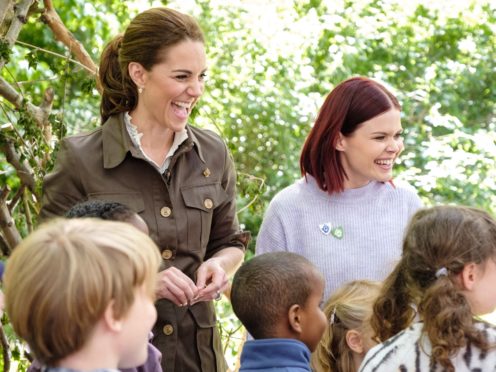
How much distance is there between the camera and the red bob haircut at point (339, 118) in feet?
12.4

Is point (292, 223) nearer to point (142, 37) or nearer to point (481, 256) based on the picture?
point (142, 37)

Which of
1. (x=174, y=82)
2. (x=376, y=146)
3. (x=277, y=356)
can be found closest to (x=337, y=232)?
(x=376, y=146)

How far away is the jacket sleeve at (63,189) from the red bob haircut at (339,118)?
3.05 feet

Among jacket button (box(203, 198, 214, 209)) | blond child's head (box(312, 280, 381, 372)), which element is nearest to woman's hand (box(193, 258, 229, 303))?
jacket button (box(203, 198, 214, 209))

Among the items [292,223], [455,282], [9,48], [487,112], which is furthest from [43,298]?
[487,112]

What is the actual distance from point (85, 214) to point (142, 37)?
0.74 meters

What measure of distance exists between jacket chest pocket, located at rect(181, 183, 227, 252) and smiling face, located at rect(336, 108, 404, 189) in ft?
1.89

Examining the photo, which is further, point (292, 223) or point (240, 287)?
point (292, 223)

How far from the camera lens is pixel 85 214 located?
2.91 meters

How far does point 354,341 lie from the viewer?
134 inches

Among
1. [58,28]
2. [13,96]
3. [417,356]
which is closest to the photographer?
[417,356]

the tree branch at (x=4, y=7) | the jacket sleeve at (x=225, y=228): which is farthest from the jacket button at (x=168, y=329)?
the tree branch at (x=4, y=7)

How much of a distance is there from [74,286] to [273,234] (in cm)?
174

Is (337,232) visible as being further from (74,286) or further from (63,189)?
(74,286)
